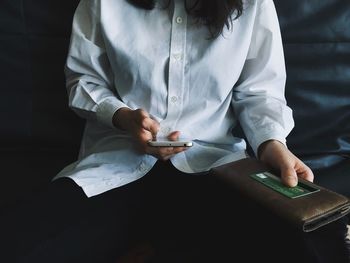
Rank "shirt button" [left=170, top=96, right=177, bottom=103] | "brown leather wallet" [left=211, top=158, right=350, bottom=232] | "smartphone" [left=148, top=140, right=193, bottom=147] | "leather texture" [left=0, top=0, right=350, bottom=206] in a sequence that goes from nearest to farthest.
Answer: "brown leather wallet" [left=211, top=158, right=350, bottom=232] → "smartphone" [left=148, top=140, right=193, bottom=147] → "shirt button" [left=170, top=96, right=177, bottom=103] → "leather texture" [left=0, top=0, right=350, bottom=206]

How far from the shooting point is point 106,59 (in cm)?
82

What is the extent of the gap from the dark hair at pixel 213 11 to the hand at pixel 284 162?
0.23 metres

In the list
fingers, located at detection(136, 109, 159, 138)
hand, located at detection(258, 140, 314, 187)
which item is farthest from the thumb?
fingers, located at detection(136, 109, 159, 138)

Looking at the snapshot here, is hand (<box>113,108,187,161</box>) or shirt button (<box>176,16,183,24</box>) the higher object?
shirt button (<box>176,16,183,24</box>)

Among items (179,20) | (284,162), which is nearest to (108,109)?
(179,20)

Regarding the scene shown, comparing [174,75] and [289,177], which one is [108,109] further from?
[289,177]

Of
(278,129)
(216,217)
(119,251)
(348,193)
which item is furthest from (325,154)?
(119,251)

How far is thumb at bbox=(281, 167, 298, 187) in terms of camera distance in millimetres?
602

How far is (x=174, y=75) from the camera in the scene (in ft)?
2.49

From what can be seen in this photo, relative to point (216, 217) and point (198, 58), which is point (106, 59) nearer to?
point (198, 58)

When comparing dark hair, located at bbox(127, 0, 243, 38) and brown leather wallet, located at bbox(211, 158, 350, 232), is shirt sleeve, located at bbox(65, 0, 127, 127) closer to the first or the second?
dark hair, located at bbox(127, 0, 243, 38)

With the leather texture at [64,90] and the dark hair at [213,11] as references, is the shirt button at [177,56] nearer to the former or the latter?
the dark hair at [213,11]

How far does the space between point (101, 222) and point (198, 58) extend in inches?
13.6

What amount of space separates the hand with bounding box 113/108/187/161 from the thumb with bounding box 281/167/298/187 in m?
0.17
